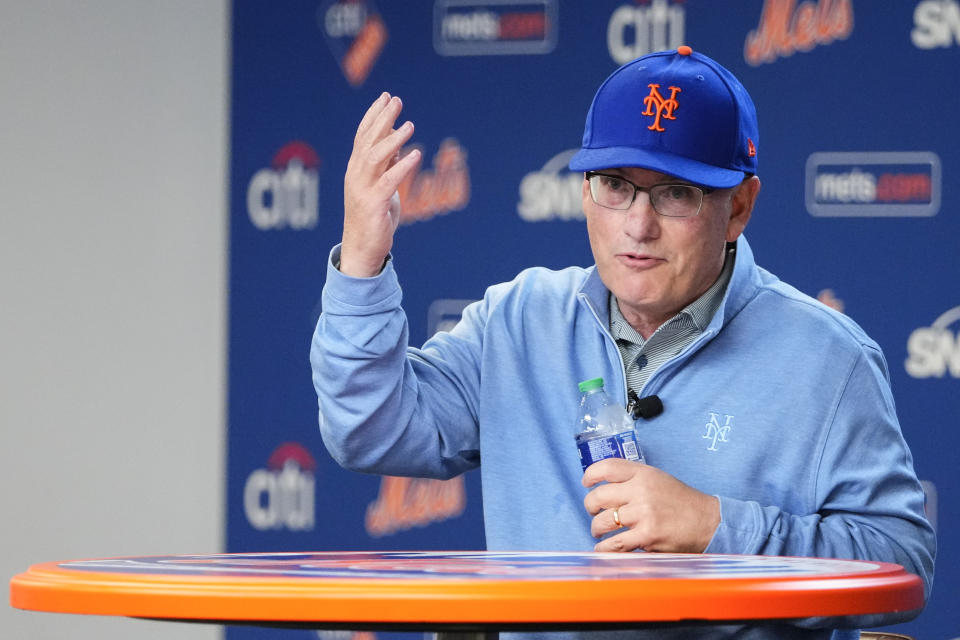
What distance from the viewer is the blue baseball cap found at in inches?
71.0

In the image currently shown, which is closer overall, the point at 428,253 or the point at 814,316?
the point at 814,316

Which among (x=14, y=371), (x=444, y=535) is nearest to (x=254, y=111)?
(x=14, y=371)

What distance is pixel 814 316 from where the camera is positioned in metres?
1.85

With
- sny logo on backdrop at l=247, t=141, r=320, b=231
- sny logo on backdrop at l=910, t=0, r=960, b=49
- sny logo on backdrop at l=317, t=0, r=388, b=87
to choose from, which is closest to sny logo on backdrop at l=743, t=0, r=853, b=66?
sny logo on backdrop at l=910, t=0, r=960, b=49

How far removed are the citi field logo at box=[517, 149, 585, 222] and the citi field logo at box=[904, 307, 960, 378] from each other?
87cm

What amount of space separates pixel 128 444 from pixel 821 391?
2.47 m

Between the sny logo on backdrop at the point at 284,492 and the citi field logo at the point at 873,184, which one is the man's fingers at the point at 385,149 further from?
the sny logo on backdrop at the point at 284,492

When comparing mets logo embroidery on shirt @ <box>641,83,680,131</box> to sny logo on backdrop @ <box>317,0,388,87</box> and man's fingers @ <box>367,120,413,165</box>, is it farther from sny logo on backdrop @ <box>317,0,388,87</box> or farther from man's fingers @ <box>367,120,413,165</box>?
sny logo on backdrop @ <box>317,0,388,87</box>

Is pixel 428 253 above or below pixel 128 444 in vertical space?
above

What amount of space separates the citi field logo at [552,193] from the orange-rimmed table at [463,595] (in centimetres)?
231

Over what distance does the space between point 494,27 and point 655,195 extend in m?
1.85

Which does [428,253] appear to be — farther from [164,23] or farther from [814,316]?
[814,316]

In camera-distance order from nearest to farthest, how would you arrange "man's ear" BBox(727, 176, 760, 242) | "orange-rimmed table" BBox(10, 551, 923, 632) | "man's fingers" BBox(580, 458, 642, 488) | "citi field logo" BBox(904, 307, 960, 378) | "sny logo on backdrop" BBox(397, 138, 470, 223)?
"orange-rimmed table" BBox(10, 551, 923, 632), "man's fingers" BBox(580, 458, 642, 488), "man's ear" BBox(727, 176, 760, 242), "citi field logo" BBox(904, 307, 960, 378), "sny logo on backdrop" BBox(397, 138, 470, 223)

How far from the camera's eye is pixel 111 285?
3.81 metres
